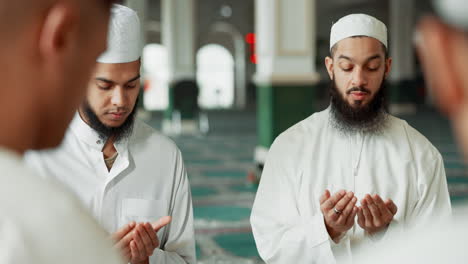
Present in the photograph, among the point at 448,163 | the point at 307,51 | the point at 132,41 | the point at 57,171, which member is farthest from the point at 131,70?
the point at 448,163

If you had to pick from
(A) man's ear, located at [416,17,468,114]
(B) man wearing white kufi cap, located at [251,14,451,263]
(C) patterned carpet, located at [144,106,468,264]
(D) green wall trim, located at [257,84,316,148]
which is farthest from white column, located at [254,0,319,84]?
(A) man's ear, located at [416,17,468,114]

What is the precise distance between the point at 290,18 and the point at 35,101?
7.15 meters

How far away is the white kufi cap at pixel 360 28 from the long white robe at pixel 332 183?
30cm

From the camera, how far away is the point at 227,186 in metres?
8.23

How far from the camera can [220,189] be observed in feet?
26.3

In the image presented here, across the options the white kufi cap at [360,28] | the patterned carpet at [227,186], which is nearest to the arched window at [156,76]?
the patterned carpet at [227,186]

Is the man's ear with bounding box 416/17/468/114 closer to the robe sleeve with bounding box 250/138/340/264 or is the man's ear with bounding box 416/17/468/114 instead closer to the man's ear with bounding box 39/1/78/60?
the man's ear with bounding box 39/1/78/60

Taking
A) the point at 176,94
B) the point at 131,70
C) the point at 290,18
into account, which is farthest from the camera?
the point at 176,94

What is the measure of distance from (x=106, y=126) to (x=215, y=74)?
28912mm

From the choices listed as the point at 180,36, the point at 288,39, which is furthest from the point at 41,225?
the point at 180,36

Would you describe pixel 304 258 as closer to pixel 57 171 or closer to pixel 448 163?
pixel 57 171

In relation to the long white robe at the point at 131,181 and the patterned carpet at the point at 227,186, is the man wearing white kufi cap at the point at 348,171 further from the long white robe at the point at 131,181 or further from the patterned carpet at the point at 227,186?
the patterned carpet at the point at 227,186

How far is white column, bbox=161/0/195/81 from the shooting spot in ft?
48.9

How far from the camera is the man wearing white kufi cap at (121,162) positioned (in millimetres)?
2139
